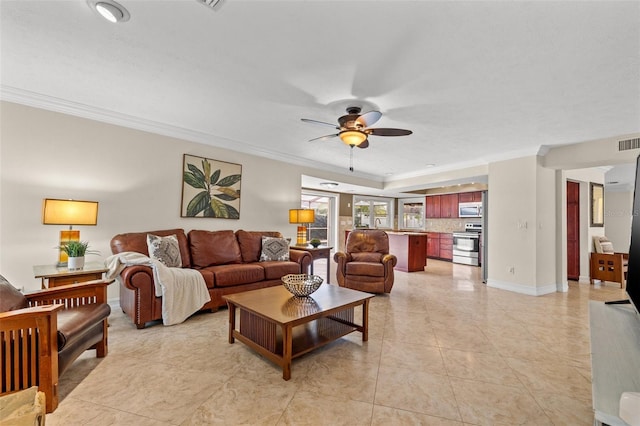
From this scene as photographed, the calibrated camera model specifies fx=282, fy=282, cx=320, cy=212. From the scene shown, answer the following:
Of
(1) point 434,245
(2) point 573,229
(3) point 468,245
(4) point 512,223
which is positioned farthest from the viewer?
(1) point 434,245

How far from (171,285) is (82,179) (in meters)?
A: 1.66

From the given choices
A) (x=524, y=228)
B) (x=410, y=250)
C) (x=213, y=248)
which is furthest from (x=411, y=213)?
(x=213, y=248)

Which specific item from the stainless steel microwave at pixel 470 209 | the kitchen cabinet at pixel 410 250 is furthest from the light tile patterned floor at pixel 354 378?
the stainless steel microwave at pixel 470 209

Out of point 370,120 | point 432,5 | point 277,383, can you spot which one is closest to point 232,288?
point 277,383

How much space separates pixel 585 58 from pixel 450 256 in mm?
6663

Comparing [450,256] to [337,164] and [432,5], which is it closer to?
[337,164]

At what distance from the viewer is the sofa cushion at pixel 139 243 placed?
3213 mm

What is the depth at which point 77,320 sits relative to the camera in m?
1.86

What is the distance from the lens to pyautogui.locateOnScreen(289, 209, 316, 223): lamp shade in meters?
4.95

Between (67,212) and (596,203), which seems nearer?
(67,212)

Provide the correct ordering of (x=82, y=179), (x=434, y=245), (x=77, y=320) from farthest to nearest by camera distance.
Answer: (x=434, y=245), (x=82, y=179), (x=77, y=320)

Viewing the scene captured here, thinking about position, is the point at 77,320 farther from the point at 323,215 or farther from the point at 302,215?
the point at 323,215

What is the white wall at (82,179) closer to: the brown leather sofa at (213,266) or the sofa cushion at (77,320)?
the brown leather sofa at (213,266)

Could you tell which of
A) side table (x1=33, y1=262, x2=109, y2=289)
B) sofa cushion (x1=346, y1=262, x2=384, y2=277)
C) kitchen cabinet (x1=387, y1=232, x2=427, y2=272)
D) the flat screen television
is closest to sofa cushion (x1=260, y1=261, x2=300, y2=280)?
sofa cushion (x1=346, y1=262, x2=384, y2=277)
